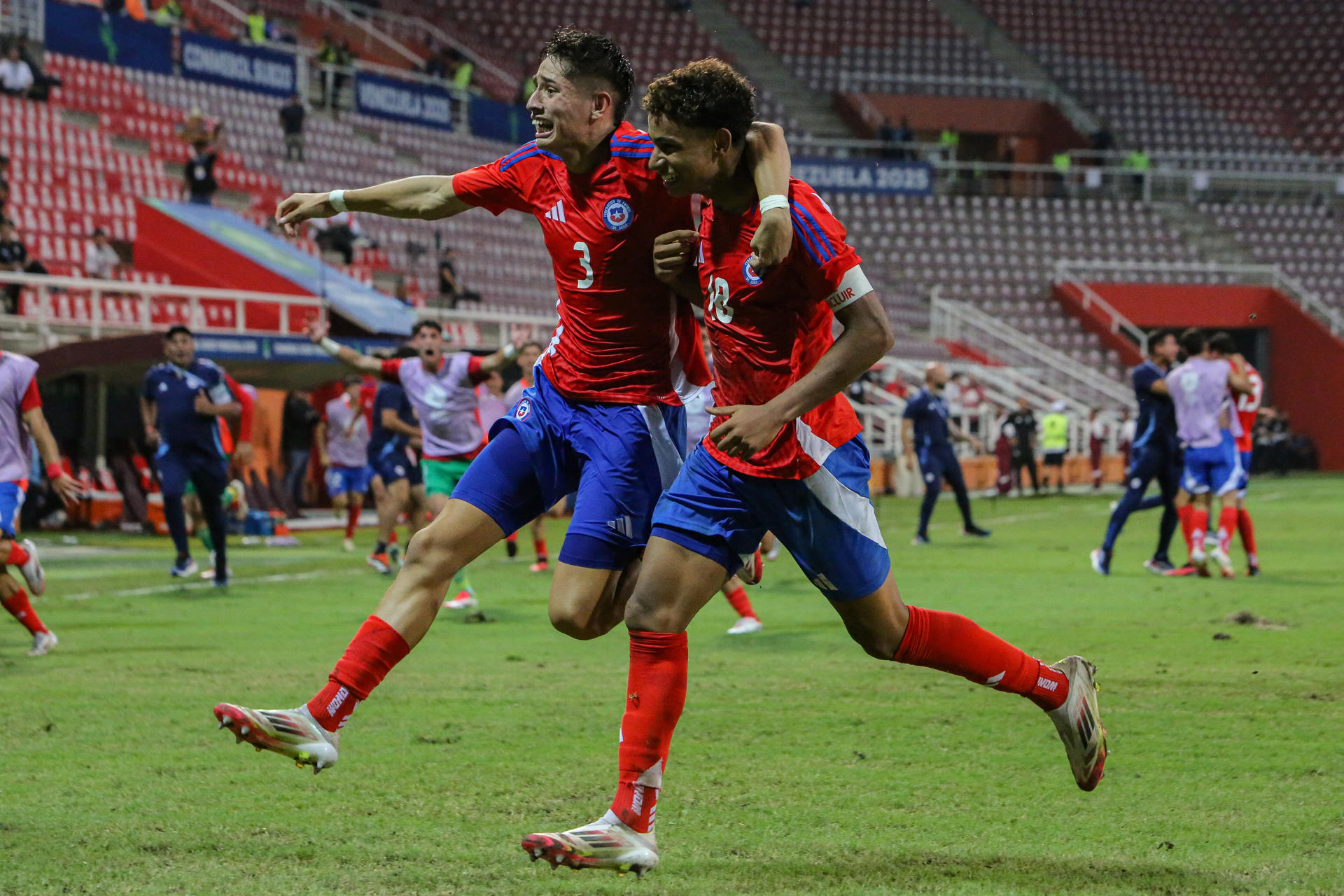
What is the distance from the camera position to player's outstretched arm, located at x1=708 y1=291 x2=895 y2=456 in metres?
4.12

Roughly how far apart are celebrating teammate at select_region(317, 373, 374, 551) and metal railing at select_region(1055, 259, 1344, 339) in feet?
93.3

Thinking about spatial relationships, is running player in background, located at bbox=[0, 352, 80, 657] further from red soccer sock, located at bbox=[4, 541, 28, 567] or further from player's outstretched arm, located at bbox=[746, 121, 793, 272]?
player's outstretched arm, located at bbox=[746, 121, 793, 272]

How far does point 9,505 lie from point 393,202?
4.62 m

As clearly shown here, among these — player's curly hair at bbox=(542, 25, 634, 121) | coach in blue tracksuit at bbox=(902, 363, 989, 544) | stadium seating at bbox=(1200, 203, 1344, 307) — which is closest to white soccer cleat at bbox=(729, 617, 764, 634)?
player's curly hair at bbox=(542, 25, 634, 121)

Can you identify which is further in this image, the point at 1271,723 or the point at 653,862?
the point at 1271,723

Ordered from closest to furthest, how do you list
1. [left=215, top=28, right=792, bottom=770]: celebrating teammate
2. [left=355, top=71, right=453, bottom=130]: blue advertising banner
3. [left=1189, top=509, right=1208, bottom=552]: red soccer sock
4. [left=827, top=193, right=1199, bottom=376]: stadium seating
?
[left=215, top=28, right=792, bottom=770]: celebrating teammate
[left=1189, top=509, right=1208, bottom=552]: red soccer sock
[left=355, top=71, right=453, bottom=130]: blue advertising banner
[left=827, top=193, right=1199, bottom=376]: stadium seating

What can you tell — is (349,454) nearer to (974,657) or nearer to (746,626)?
(746,626)

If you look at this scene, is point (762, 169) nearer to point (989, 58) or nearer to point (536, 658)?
point (536, 658)

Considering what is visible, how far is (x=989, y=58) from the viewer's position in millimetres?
48438

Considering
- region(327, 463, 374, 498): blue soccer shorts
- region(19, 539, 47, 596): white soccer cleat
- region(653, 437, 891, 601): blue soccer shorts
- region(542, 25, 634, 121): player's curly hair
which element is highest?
region(542, 25, 634, 121): player's curly hair

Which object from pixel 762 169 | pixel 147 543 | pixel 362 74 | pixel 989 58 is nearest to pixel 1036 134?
pixel 989 58

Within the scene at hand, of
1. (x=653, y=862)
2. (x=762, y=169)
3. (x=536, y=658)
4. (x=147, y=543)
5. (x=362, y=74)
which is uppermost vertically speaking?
(x=362, y=74)

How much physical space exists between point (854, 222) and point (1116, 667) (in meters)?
34.8

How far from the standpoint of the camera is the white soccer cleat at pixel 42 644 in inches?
350
